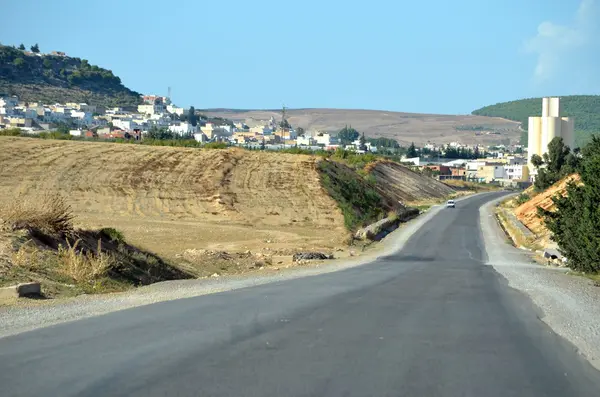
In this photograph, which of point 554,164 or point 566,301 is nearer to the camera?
point 566,301

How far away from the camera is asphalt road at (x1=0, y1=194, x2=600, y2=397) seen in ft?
26.7

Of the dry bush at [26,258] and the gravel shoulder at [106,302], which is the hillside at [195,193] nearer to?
the gravel shoulder at [106,302]

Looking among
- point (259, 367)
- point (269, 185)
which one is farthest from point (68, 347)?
point (269, 185)

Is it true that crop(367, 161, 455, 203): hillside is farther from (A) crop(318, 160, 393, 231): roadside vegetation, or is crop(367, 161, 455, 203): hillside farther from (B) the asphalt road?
(B) the asphalt road

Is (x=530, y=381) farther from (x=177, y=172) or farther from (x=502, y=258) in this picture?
(x=177, y=172)

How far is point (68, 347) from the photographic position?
391 inches

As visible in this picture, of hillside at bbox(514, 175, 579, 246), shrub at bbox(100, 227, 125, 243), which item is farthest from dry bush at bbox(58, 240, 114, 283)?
hillside at bbox(514, 175, 579, 246)

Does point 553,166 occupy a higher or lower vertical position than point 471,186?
higher

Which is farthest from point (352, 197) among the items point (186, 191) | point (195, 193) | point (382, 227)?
point (186, 191)

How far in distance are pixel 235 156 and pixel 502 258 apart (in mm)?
→ 40124

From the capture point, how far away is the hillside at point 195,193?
46.2 m

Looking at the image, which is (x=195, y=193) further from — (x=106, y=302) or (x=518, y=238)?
(x=106, y=302)

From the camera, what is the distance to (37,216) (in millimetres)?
23734

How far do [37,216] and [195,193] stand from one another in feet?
131
